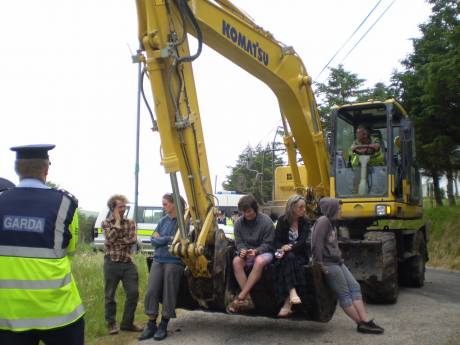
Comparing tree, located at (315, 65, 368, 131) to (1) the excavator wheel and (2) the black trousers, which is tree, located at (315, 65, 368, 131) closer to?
(1) the excavator wheel

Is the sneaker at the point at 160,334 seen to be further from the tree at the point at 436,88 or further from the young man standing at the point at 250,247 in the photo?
the tree at the point at 436,88

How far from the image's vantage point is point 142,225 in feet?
72.5

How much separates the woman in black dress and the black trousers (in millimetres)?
3555

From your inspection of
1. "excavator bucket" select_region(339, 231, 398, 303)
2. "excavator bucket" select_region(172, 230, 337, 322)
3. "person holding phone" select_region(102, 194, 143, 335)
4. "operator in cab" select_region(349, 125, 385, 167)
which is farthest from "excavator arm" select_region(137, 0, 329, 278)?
"operator in cab" select_region(349, 125, 385, 167)

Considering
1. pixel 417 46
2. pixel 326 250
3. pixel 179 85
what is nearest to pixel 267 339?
pixel 326 250

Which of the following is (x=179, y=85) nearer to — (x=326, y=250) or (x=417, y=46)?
(x=326, y=250)

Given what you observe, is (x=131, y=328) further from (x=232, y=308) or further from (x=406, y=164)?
(x=406, y=164)

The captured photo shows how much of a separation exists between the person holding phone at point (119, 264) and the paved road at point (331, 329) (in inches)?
25.5

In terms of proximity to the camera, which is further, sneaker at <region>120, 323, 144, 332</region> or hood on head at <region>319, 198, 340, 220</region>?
sneaker at <region>120, 323, 144, 332</region>

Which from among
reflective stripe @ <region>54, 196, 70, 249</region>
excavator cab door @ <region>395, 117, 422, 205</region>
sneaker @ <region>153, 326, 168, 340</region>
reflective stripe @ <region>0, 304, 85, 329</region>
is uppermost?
excavator cab door @ <region>395, 117, 422, 205</region>

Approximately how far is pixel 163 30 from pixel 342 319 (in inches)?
186

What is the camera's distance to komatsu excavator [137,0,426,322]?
6738 millimetres

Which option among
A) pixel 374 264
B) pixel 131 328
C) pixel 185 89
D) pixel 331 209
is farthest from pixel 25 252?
pixel 374 264

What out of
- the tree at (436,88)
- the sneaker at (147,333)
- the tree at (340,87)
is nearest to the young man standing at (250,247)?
the sneaker at (147,333)
